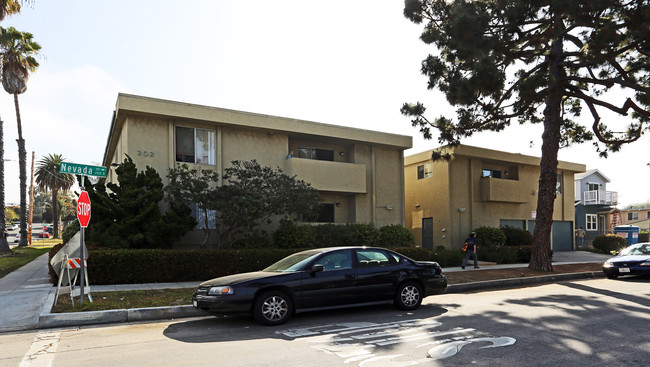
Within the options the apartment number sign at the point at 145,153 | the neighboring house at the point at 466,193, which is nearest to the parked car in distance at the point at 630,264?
the neighboring house at the point at 466,193

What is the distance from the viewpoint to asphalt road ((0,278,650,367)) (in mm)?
5391

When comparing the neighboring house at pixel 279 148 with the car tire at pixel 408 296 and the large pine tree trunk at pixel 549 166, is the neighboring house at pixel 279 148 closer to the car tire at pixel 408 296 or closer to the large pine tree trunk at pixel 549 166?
the large pine tree trunk at pixel 549 166

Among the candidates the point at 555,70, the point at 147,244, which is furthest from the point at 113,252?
the point at 555,70

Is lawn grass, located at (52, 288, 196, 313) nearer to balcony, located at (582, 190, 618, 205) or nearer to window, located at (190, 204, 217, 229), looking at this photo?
window, located at (190, 204, 217, 229)

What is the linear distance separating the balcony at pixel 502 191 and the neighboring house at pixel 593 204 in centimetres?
1021

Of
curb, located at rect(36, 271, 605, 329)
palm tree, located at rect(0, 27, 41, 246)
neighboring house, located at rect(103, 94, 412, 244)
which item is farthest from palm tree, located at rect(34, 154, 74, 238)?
curb, located at rect(36, 271, 605, 329)

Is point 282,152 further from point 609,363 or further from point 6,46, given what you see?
point 6,46

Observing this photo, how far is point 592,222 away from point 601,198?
6.54 ft

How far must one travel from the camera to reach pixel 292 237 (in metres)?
16.5

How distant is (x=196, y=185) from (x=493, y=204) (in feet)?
58.2

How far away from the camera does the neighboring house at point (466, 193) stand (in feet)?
78.5

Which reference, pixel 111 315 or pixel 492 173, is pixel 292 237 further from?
pixel 492 173

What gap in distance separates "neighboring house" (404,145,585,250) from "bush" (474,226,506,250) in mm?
1545

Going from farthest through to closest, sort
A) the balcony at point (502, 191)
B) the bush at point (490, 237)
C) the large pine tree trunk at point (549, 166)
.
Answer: the balcony at point (502, 191), the bush at point (490, 237), the large pine tree trunk at point (549, 166)
